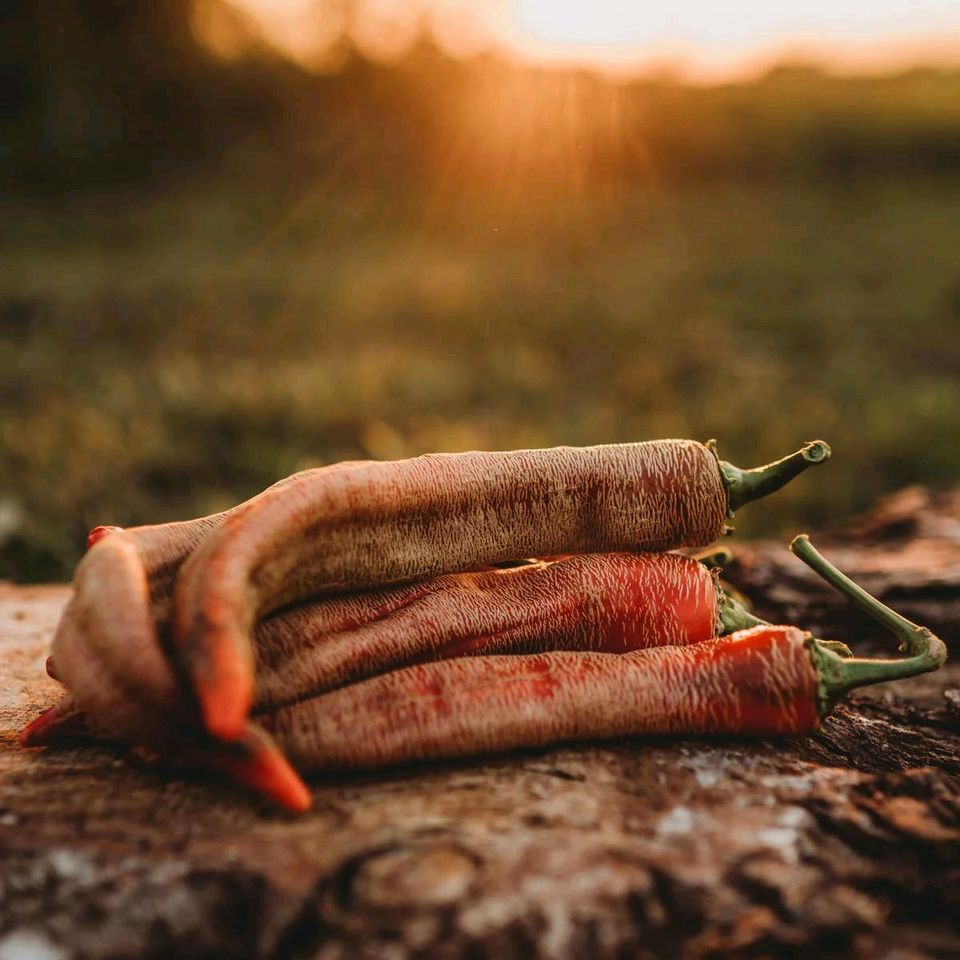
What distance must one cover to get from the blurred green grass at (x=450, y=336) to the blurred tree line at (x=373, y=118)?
921mm

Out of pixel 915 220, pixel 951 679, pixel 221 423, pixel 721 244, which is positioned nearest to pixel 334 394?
pixel 221 423

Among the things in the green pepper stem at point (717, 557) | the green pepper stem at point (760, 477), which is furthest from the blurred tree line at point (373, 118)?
the green pepper stem at point (760, 477)

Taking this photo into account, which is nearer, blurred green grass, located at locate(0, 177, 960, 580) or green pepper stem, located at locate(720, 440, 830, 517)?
green pepper stem, located at locate(720, 440, 830, 517)

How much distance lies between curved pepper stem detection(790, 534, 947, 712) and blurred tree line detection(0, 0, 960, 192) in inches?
515

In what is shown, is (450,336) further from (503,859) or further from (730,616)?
(503,859)

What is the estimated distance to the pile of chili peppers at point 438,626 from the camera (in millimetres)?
1437

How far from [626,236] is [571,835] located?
40.3 ft

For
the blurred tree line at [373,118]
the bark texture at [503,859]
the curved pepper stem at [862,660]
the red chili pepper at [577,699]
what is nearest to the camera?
the bark texture at [503,859]

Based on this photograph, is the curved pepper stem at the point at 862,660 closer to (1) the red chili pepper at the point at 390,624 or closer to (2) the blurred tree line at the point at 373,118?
(1) the red chili pepper at the point at 390,624

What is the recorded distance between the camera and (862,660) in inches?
68.9

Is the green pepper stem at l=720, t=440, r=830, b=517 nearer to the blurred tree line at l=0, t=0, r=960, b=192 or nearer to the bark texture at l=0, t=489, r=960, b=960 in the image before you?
the bark texture at l=0, t=489, r=960, b=960

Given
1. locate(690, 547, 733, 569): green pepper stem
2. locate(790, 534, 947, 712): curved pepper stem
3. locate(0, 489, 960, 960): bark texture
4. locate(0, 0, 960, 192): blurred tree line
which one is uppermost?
locate(0, 0, 960, 192): blurred tree line

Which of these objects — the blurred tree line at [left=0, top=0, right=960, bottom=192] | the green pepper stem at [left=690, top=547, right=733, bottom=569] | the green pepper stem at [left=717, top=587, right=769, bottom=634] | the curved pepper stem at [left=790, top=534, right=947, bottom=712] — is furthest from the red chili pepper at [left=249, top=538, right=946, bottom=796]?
the blurred tree line at [left=0, top=0, right=960, bottom=192]

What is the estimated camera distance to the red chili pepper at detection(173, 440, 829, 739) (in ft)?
5.25
